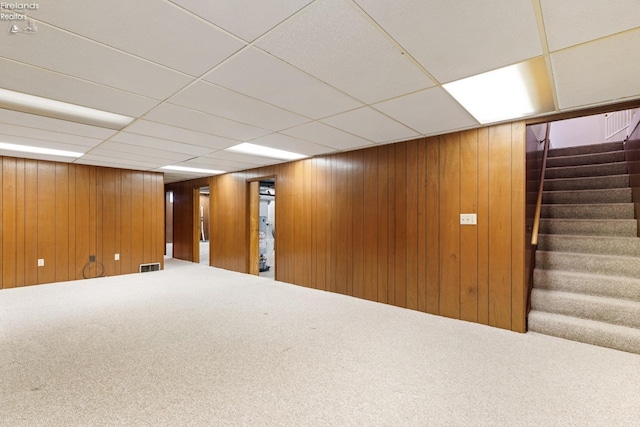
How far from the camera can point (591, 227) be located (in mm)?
3748

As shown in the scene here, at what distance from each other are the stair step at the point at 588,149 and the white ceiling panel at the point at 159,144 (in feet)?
19.0

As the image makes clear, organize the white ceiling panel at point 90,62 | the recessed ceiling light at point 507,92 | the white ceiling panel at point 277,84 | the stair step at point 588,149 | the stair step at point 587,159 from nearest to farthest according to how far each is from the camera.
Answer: the white ceiling panel at point 90,62 → the white ceiling panel at point 277,84 → the recessed ceiling light at point 507,92 → the stair step at point 587,159 → the stair step at point 588,149

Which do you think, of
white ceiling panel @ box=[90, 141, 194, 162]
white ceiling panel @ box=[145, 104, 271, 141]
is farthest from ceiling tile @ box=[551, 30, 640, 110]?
white ceiling panel @ box=[90, 141, 194, 162]

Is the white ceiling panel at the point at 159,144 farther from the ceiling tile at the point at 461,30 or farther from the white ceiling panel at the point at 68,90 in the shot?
the ceiling tile at the point at 461,30

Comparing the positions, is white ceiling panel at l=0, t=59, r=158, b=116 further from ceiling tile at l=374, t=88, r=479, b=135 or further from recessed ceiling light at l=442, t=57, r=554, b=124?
recessed ceiling light at l=442, t=57, r=554, b=124

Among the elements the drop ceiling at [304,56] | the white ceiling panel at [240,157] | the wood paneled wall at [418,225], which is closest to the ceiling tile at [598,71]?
the drop ceiling at [304,56]

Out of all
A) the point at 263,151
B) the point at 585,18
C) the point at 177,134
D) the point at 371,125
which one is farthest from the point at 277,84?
the point at 263,151

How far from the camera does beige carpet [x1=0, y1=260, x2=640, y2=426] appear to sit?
6.05 ft

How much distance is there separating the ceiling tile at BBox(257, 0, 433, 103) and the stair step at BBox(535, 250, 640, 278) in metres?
2.83

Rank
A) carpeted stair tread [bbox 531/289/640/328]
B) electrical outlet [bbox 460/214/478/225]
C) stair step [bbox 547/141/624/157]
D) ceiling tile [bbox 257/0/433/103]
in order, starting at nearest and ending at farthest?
ceiling tile [bbox 257/0/433/103]
carpeted stair tread [bbox 531/289/640/328]
electrical outlet [bbox 460/214/478/225]
stair step [bbox 547/141/624/157]

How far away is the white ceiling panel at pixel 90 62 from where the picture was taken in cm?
169

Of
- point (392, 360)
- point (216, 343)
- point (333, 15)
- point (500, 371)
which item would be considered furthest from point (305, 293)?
point (333, 15)

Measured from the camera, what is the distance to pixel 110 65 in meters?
1.97

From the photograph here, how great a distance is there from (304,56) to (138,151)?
12.5ft
